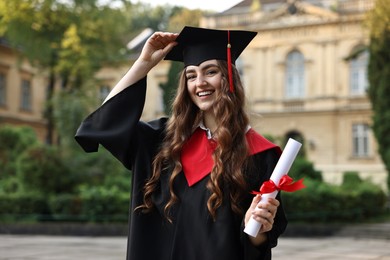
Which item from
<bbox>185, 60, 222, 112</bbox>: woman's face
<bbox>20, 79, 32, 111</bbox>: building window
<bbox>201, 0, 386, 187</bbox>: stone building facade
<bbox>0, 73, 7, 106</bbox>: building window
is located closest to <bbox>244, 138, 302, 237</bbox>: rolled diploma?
Result: <bbox>185, 60, 222, 112</bbox>: woman's face

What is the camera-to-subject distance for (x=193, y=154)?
9.71 ft

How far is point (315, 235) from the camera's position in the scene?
55.8ft

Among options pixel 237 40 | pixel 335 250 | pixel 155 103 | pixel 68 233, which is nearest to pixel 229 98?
pixel 237 40

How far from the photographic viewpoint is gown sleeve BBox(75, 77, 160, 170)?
2.97 meters

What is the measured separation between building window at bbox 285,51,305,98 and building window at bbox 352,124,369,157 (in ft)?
11.5

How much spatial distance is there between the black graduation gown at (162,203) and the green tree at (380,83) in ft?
53.1

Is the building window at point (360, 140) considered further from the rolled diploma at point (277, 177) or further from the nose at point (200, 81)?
the rolled diploma at point (277, 177)

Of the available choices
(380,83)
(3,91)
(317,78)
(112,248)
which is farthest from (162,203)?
(3,91)

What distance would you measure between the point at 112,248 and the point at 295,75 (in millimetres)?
23294

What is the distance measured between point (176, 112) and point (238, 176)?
51 cm

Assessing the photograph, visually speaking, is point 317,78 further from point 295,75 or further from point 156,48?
point 156,48

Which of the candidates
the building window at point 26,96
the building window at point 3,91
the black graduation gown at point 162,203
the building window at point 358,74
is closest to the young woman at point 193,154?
the black graduation gown at point 162,203

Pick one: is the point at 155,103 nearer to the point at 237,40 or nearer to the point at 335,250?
the point at 335,250

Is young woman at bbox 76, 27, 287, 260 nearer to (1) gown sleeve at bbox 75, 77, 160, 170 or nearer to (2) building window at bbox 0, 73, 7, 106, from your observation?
(1) gown sleeve at bbox 75, 77, 160, 170
